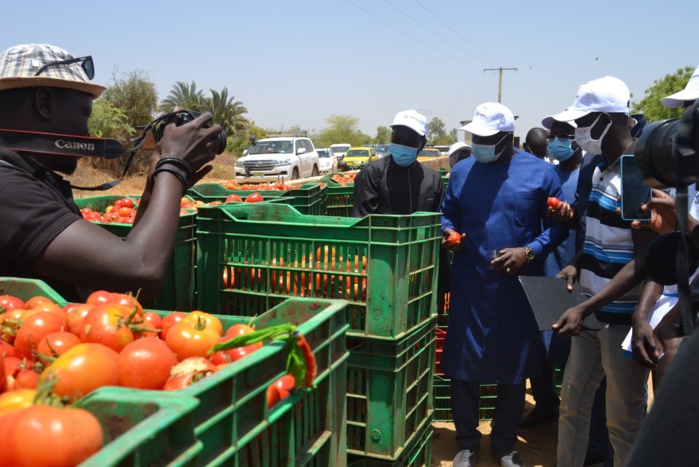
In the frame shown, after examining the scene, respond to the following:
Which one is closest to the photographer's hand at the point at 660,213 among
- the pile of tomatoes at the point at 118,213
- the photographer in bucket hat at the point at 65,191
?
the photographer in bucket hat at the point at 65,191

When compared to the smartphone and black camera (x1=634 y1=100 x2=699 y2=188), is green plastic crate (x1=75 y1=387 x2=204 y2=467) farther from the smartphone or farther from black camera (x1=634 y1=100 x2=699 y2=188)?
the smartphone

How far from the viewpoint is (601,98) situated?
11.2 feet

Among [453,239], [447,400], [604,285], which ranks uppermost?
[453,239]

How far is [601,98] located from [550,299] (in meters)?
1.13

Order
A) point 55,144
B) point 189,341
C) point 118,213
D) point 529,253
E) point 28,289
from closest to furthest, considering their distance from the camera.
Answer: point 189,341 → point 28,289 → point 55,144 → point 529,253 → point 118,213

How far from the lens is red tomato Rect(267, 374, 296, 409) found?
1.56 m

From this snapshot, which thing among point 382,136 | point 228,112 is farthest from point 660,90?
point 382,136

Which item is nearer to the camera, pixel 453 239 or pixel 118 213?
pixel 453 239

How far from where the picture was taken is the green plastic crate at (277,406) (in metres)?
1.26

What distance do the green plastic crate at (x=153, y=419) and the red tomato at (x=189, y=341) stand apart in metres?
0.61

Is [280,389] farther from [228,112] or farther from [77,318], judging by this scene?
[228,112]

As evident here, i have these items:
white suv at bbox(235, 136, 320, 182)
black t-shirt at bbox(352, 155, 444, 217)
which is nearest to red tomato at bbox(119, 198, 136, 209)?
black t-shirt at bbox(352, 155, 444, 217)

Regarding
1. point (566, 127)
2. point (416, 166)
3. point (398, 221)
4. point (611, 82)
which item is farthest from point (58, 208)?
point (566, 127)

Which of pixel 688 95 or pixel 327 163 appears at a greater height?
pixel 688 95
